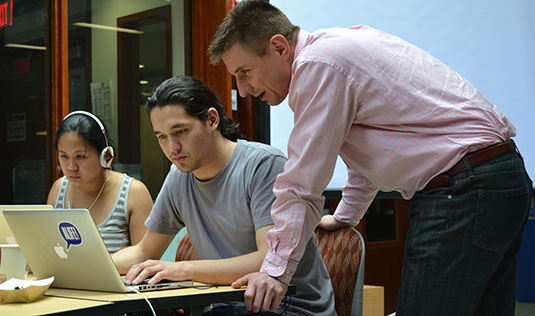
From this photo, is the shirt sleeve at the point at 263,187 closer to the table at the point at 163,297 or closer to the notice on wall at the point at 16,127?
the table at the point at 163,297

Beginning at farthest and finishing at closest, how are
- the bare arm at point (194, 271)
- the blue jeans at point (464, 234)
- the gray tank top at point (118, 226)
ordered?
the gray tank top at point (118, 226) < the bare arm at point (194, 271) < the blue jeans at point (464, 234)

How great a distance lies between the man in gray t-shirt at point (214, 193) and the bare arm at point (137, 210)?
39 centimetres

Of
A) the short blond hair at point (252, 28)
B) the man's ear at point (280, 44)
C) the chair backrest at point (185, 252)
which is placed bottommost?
the chair backrest at point (185, 252)

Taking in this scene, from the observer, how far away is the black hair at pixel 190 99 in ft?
6.44

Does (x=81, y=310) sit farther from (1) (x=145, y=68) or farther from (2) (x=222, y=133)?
(1) (x=145, y=68)

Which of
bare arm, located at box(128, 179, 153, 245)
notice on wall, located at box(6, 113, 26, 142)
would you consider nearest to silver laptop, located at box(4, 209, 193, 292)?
bare arm, located at box(128, 179, 153, 245)

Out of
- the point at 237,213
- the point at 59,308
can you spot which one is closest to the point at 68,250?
the point at 59,308

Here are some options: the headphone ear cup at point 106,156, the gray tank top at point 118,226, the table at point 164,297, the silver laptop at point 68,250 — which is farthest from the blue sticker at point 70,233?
the headphone ear cup at point 106,156

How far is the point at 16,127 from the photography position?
3.62 m

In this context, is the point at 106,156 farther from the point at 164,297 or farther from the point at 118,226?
the point at 164,297

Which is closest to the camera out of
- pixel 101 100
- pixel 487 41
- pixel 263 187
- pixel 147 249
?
pixel 263 187

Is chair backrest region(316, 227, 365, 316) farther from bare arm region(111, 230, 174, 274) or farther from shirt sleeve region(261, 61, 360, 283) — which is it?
bare arm region(111, 230, 174, 274)

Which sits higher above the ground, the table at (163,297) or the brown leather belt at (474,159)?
the brown leather belt at (474,159)

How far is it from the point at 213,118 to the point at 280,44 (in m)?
0.48
